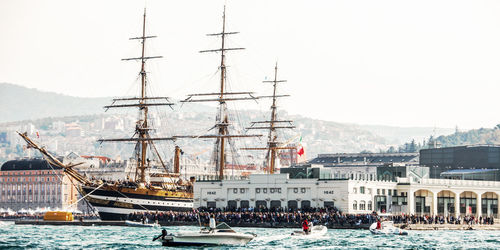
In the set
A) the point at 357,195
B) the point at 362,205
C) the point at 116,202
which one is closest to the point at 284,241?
the point at 357,195

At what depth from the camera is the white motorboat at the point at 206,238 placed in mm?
82875

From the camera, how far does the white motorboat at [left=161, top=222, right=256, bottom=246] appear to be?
82875 millimetres

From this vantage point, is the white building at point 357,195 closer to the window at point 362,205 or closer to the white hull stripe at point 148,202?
the window at point 362,205

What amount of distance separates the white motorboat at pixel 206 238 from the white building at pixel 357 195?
5404 centimetres

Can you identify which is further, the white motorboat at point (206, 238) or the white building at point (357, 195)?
the white building at point (357, 195)

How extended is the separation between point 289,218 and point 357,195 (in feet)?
49.0

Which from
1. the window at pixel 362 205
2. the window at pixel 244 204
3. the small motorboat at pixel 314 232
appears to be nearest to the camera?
the small motorboat at pixel 314 232

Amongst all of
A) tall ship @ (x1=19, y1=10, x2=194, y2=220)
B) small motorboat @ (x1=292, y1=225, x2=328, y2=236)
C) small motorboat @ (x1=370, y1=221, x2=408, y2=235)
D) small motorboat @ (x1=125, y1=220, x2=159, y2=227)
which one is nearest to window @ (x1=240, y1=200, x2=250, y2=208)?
tall ship @ (x1=19, y1=10, x2=194, y2=220)

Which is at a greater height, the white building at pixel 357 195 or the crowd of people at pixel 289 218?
the white building at pixel 357 195

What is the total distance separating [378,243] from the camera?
301ft

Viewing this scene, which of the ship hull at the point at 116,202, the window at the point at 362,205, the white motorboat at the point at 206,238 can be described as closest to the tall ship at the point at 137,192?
the ship hull at the point at 116,202

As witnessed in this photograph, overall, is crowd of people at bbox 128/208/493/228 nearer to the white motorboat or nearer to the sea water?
the sea water

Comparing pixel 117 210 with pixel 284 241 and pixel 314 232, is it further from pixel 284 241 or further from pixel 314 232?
pixel 284 241

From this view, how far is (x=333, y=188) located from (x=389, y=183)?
12.7 meters
